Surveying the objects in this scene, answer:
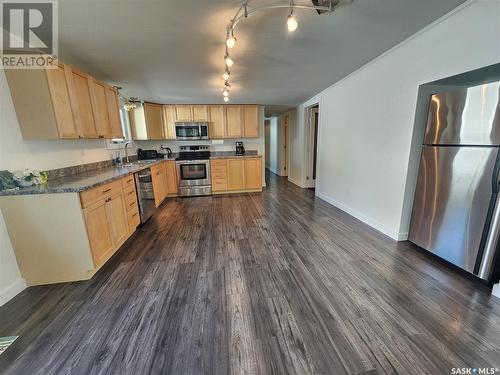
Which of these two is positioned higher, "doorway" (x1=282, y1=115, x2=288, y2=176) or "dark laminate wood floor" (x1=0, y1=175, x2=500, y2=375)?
"doorway" (x1=282, y1=115, x2=288, y2=176)

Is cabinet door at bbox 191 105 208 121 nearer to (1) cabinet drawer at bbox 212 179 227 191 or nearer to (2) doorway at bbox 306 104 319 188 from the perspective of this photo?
(1) cabinet drawer at bbox 212 179 227 191

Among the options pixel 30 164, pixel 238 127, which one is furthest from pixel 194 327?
pixel 238 127

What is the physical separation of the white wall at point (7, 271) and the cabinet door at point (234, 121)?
14.2 ft

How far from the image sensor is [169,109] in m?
5.07

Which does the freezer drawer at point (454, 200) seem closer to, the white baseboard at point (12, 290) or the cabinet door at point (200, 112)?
the white baseboard at point (12, 290)

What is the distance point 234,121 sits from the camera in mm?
5344

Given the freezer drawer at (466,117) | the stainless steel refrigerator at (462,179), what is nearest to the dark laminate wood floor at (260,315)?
the stainless steel refrigerator at (462,179)

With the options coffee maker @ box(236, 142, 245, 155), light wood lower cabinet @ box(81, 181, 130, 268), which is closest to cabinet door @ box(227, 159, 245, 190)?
coffee maker @ box(236, 142, 245, 155)

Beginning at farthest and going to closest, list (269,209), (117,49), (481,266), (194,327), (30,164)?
(269,209) < (117,49) < (30,164) < (481,266) < (194,327)

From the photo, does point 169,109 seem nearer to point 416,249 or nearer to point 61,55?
point 61,55

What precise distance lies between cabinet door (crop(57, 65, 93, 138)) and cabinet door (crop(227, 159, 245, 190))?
290 centimetres

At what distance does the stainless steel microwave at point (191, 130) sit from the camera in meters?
5.02

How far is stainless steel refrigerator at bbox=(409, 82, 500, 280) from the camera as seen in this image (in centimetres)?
169

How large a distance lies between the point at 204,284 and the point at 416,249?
2524mm
